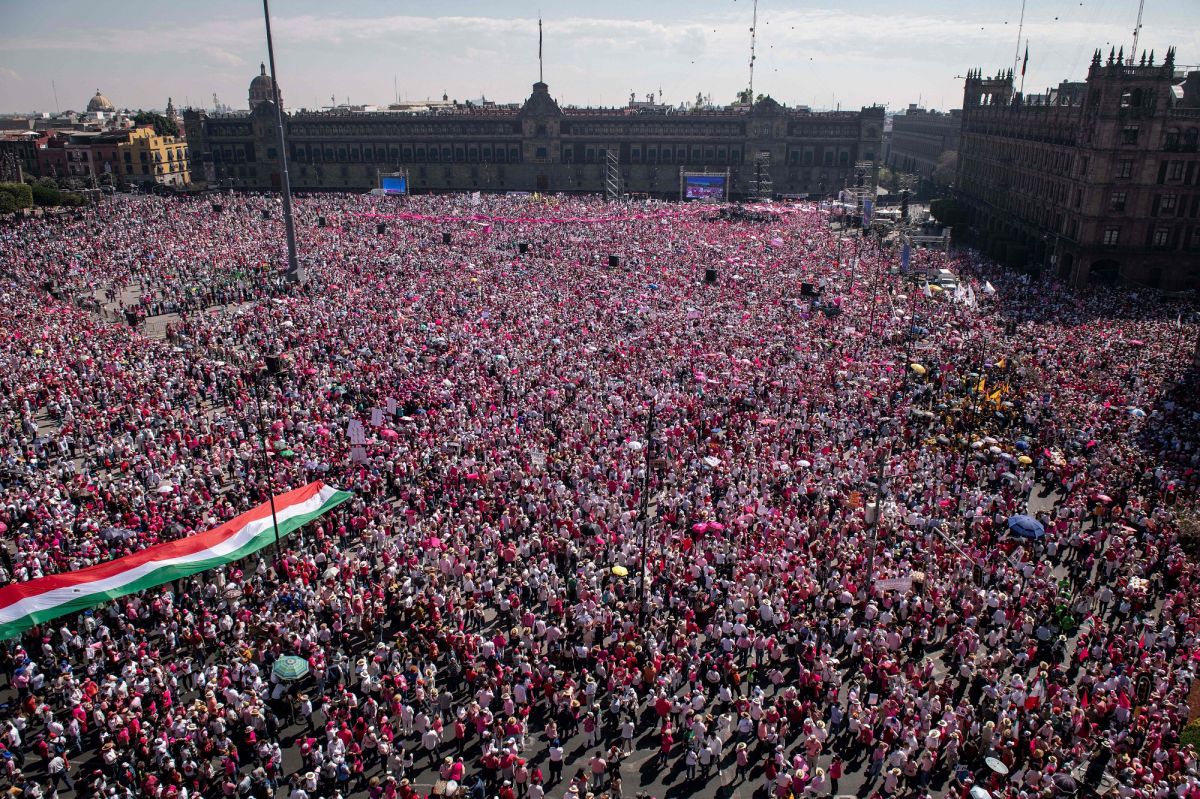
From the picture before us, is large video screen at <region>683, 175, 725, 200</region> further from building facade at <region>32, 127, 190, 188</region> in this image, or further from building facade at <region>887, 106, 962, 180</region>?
building facade at <region>32, 127, 190, 188</region>

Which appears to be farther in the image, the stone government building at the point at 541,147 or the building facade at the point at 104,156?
the building facade at the point at 104,156

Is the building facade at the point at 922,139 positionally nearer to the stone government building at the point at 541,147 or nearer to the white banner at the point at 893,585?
the stone government building at the point at 541,147

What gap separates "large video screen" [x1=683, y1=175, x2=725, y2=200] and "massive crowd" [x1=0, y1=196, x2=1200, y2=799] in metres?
58.1

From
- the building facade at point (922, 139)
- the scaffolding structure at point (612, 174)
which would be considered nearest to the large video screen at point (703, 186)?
the scaffolding structure at point (612, 174)

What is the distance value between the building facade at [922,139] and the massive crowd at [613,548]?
100 m

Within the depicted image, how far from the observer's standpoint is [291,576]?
73.2 feet

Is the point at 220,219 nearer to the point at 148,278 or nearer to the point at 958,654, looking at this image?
the point at 148,278

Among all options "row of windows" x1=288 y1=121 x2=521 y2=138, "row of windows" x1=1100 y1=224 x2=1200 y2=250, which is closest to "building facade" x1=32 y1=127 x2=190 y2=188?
"row of windows" x1=288 y1=121 x2=521 y2=138

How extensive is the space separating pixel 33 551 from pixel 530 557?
1355cm

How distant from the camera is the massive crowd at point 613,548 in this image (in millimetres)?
16750

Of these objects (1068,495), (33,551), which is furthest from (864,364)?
(33,551)

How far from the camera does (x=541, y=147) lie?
401ft

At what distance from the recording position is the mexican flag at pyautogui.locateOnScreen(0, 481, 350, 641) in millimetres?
18984

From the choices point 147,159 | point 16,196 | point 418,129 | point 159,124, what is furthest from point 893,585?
A: point 159,124
